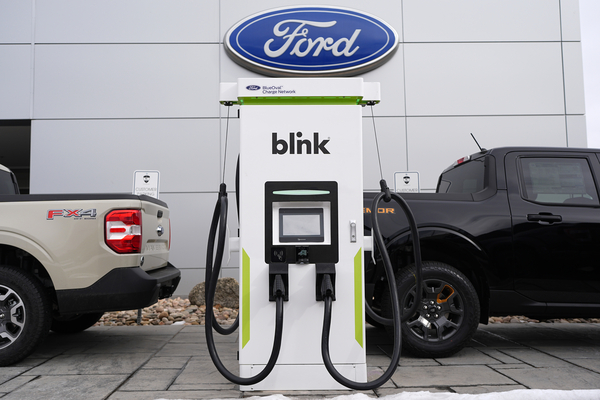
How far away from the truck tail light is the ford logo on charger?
16.3 feet

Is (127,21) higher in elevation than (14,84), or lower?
higher

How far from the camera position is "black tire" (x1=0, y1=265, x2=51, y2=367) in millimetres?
3721

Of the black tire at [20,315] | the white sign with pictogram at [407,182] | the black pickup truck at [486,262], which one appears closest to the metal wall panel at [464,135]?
the white sign with pictogram at [407,182]

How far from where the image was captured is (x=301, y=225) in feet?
10.3

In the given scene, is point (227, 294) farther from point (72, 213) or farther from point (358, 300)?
point (358, 300)

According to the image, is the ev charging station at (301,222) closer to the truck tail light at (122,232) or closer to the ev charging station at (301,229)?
the ev charging station at (301,229)

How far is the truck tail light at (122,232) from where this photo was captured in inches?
149

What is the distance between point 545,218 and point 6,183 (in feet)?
17.5

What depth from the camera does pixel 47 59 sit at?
8.26 m

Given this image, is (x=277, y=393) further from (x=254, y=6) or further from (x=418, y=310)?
(x=254, y=6)

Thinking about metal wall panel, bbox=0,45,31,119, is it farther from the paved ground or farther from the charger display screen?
the charger display screen

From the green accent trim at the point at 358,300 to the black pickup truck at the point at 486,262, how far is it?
770mm

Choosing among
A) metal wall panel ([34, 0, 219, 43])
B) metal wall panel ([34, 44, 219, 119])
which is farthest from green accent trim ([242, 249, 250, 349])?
metal wall panel ([34, 0, 219, 43])

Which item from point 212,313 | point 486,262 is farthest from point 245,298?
point 486,262
